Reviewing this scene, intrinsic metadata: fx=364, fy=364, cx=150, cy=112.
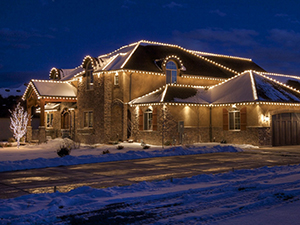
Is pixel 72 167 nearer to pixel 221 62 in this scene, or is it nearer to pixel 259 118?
pixel 259 118

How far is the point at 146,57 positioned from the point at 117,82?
363cm

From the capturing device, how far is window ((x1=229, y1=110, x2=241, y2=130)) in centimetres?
2692

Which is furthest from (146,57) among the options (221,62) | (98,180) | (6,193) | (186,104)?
(6,193)

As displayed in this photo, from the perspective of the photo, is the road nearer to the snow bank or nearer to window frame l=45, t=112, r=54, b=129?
the snow bank

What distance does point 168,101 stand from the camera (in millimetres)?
26609

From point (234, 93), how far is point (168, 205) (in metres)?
21.2

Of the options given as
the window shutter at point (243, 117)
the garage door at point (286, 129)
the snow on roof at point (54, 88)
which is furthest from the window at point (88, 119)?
the garage door at point (286, 129)

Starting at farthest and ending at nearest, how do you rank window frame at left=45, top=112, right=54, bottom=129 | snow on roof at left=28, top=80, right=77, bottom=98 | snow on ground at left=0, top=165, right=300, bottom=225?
window frame at left=45, top=112, right=54, bottom=129 → snow on roof at left=28, top=80, right=77, bottom=98 → snow on ground at left=0, top=165, right=300, bottom=225

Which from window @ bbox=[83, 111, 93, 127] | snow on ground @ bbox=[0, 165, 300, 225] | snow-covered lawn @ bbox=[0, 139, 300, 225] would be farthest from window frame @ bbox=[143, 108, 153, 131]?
snow on ground @ bbox=[0, 165, 300, 225]

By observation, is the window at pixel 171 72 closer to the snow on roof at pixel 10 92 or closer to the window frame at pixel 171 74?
the window frame at pixel 171 74

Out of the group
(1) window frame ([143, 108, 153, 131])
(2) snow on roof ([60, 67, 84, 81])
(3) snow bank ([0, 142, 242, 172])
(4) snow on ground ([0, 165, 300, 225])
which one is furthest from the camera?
(2) snow on roof ([60, 67, 84, 81])

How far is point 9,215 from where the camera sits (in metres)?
7.05

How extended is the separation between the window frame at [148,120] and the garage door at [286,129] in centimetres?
897

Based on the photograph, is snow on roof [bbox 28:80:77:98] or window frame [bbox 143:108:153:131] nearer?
window frame [bbox 143:108:153:131]
